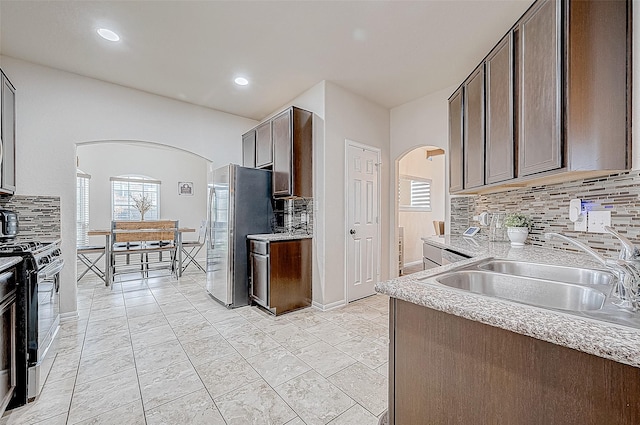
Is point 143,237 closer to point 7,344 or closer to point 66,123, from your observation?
point 66,123

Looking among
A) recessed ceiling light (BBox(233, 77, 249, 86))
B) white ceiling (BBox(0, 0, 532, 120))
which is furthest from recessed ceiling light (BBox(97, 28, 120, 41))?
recessed ceiling light (BBox(233, 77, 249, 86))

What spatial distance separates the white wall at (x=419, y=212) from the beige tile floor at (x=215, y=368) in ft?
8.94

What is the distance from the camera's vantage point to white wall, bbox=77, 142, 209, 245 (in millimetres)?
5703

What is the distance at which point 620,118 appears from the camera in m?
1.37

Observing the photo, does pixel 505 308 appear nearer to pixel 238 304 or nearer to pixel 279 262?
pixel 279 262

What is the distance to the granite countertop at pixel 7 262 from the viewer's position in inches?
57.6

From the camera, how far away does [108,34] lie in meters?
2.47

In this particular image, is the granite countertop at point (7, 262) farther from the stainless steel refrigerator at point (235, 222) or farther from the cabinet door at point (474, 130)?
the cabinet door at point (474, 130)

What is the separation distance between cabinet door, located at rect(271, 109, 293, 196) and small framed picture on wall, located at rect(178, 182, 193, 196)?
412 cm

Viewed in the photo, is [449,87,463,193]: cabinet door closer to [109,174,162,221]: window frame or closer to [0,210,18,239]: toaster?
[0,210,18,239]: toaster

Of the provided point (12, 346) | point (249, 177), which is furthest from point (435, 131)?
point (12, 346)

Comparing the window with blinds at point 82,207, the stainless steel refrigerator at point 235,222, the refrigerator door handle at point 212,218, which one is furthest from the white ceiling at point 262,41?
the window with blinds at point 82,207

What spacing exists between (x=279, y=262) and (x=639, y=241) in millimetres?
2770

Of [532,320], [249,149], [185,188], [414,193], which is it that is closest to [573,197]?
[532,320]
